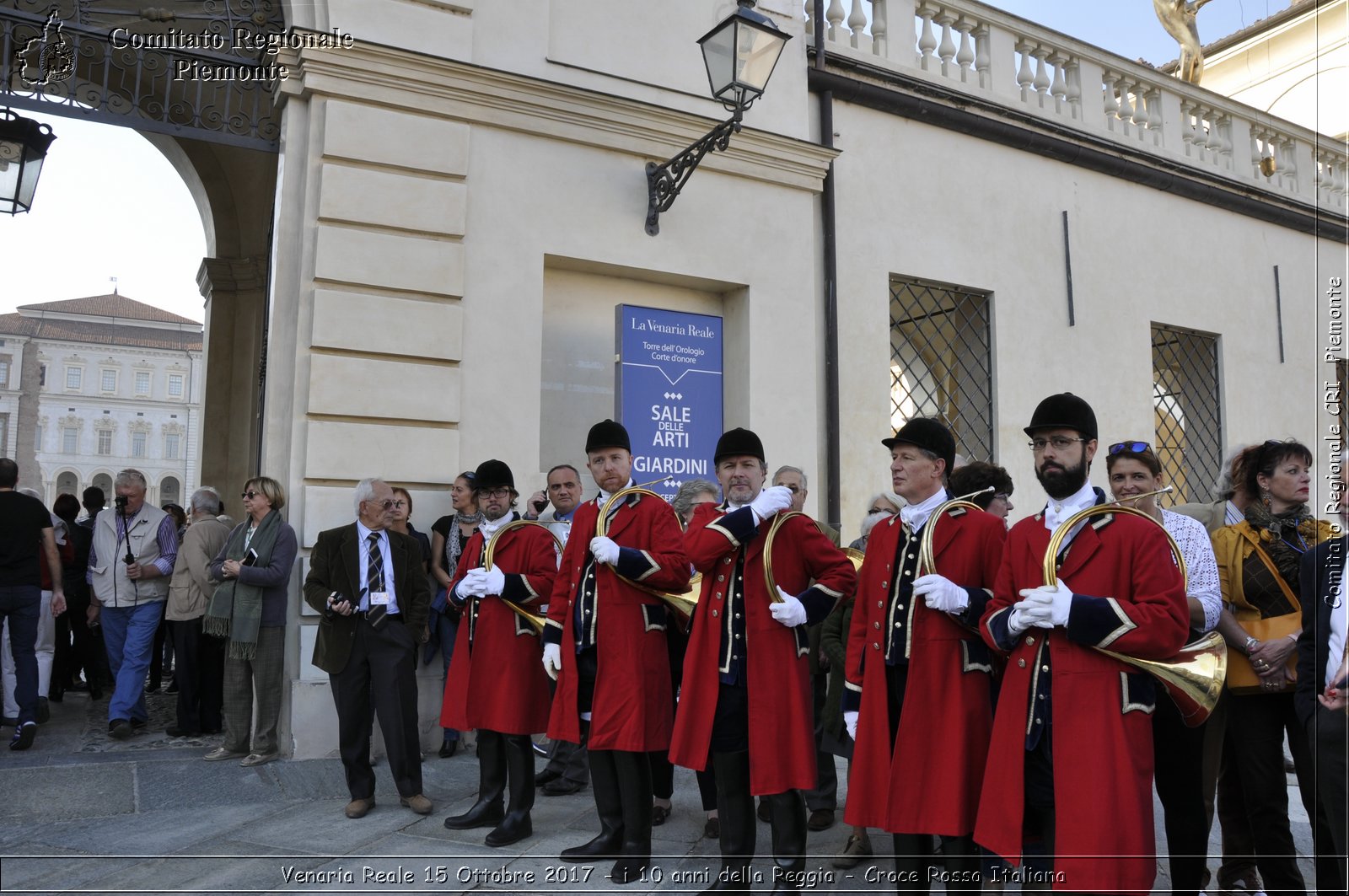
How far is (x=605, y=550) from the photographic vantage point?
4828 millimetres

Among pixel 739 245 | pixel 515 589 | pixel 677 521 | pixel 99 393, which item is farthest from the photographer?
pixel 99 393

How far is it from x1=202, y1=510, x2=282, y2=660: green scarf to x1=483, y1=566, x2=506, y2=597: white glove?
2.12 metres

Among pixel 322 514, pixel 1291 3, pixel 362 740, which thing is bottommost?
pixel 362 740

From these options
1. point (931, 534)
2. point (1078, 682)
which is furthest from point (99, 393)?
point (1078, 682)

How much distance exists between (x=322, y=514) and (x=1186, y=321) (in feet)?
31.4

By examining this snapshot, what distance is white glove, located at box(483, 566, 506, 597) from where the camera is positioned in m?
5.47

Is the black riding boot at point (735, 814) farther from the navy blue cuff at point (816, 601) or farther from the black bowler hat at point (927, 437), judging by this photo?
the black bowler hat at point (927, 437)

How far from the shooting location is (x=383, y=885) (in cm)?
476

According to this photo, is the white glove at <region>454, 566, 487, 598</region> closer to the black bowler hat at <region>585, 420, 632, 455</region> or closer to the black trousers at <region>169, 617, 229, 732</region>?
the black bowler hat at <region>585, 420, 632, 455</region>

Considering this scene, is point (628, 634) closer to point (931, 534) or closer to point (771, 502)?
point (771, 502)

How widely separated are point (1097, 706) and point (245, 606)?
5.43 metres

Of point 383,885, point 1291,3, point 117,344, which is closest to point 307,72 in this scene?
point 383,885

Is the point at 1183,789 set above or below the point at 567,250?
below

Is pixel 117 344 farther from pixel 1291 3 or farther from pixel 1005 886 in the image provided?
pixel 1005 886
